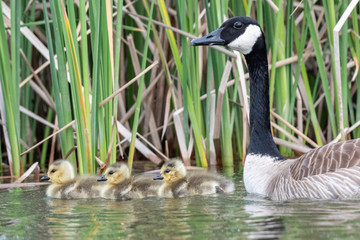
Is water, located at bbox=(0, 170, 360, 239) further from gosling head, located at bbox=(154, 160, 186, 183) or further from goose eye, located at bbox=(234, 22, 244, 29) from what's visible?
goose eye, located at bbox=(234, 22, 244, 29)

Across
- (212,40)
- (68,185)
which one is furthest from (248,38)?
(68,185)

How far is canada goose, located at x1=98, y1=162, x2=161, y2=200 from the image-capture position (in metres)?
6.10

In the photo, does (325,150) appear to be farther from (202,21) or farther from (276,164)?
(202,21)

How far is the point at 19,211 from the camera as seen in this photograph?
17.7ft

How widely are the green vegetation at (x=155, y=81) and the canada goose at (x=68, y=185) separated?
0.21m

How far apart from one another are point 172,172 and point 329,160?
1.34 metres

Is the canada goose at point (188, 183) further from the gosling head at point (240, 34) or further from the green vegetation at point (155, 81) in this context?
the gosling head at point (240, 34)

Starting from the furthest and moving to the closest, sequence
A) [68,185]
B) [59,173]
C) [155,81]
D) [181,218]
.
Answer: [155,81]
[59,173]
[68,185]
[181,218]

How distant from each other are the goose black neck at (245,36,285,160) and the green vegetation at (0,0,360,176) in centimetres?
60

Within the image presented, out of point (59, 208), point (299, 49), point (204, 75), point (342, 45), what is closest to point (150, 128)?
point (204, 75)

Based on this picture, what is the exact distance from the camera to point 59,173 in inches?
254

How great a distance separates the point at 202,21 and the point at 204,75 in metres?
0.65

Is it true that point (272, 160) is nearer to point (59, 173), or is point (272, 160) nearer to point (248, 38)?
point (248, 38)

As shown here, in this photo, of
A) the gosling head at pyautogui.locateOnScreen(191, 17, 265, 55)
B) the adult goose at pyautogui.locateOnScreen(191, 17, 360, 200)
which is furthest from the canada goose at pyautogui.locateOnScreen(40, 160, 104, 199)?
the gosling head at pyautogui.locateOnScreen(191, 17, 265, 55)
